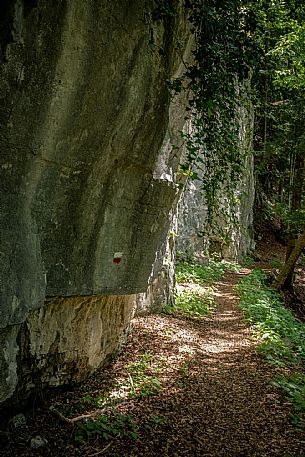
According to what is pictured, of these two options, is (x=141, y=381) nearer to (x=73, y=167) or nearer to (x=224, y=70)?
(x=73, y=167)

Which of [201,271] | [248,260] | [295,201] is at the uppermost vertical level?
[295,201]

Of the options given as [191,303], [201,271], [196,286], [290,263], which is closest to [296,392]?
[191,303]

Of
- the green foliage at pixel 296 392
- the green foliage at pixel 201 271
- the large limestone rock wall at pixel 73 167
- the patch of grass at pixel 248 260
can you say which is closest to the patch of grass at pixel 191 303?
the green foliage at pixel 201 271

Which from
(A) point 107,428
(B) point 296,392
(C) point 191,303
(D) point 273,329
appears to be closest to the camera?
(A) point 107,428

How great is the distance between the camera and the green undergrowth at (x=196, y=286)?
11484mm

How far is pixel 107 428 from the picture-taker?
4879 mm

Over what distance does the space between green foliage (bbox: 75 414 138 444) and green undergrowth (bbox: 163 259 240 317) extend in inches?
222

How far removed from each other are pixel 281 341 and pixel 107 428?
519 cm

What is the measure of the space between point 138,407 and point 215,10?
16.3 feet

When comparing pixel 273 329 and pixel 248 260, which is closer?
pixel 273 329

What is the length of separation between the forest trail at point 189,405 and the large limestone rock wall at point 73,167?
70 centimetres

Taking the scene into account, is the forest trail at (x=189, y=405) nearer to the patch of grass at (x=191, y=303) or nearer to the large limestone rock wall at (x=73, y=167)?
the large limestone rock wall at (x=73, y=167)

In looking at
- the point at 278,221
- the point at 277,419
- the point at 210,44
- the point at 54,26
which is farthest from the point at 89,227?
the point at 278,221

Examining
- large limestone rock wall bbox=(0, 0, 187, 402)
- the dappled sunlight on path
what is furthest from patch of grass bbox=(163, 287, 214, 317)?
large limestone rock wall bbox=(0, 0, 187, 402)
